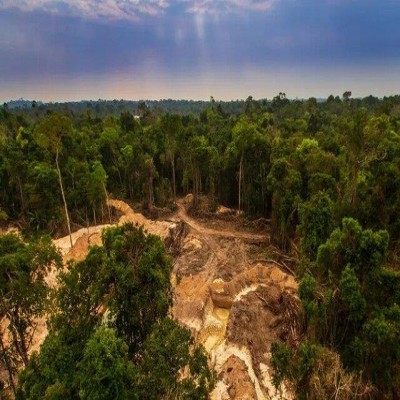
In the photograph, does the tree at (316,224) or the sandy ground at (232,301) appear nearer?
the sandy ground at (232,301)

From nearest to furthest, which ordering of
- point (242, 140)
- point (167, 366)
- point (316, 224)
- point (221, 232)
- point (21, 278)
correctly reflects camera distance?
point (167, 366) < point (21, 278) < point (316, 224) < point (221, 232) < point (242, 140)

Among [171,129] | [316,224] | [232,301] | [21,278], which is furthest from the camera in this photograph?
[171,129]

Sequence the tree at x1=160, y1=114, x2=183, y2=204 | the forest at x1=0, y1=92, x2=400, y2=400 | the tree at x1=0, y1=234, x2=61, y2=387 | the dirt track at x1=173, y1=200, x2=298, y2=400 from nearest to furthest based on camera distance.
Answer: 1. the forest at x1=0, y1=92, x2=400, y2=400
2. the tree at x1=0, y1=234, x2=61, y2=387
3. the dirt track at x1=173, y1=200, x2=298, y2=400
4. the tree at x1=160, y1=114, x2=183, y2=204

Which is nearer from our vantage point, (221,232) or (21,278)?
(21,278)

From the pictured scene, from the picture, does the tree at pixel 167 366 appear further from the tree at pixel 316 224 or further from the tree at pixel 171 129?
the tree at pixel 171 129

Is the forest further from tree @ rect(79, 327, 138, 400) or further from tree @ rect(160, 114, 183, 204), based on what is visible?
tree @ rect(160, 114, 183, 204)

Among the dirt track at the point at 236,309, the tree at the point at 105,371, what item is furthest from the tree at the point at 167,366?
the dirt track at the point at 236,309

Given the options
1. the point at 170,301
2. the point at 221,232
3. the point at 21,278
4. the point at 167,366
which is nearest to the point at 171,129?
the point at 221,232

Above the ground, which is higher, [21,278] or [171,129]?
[171,129]

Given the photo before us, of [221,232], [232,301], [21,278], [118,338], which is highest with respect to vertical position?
[21,278]

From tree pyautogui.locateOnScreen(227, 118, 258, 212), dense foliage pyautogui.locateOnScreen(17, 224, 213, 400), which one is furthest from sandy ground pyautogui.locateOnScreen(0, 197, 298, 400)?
tree pyautogui.locateOnScreen(227, 118, 258, 212)

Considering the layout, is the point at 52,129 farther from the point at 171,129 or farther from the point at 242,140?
the point at 242,140

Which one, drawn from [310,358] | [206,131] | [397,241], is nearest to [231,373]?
[310,358]
